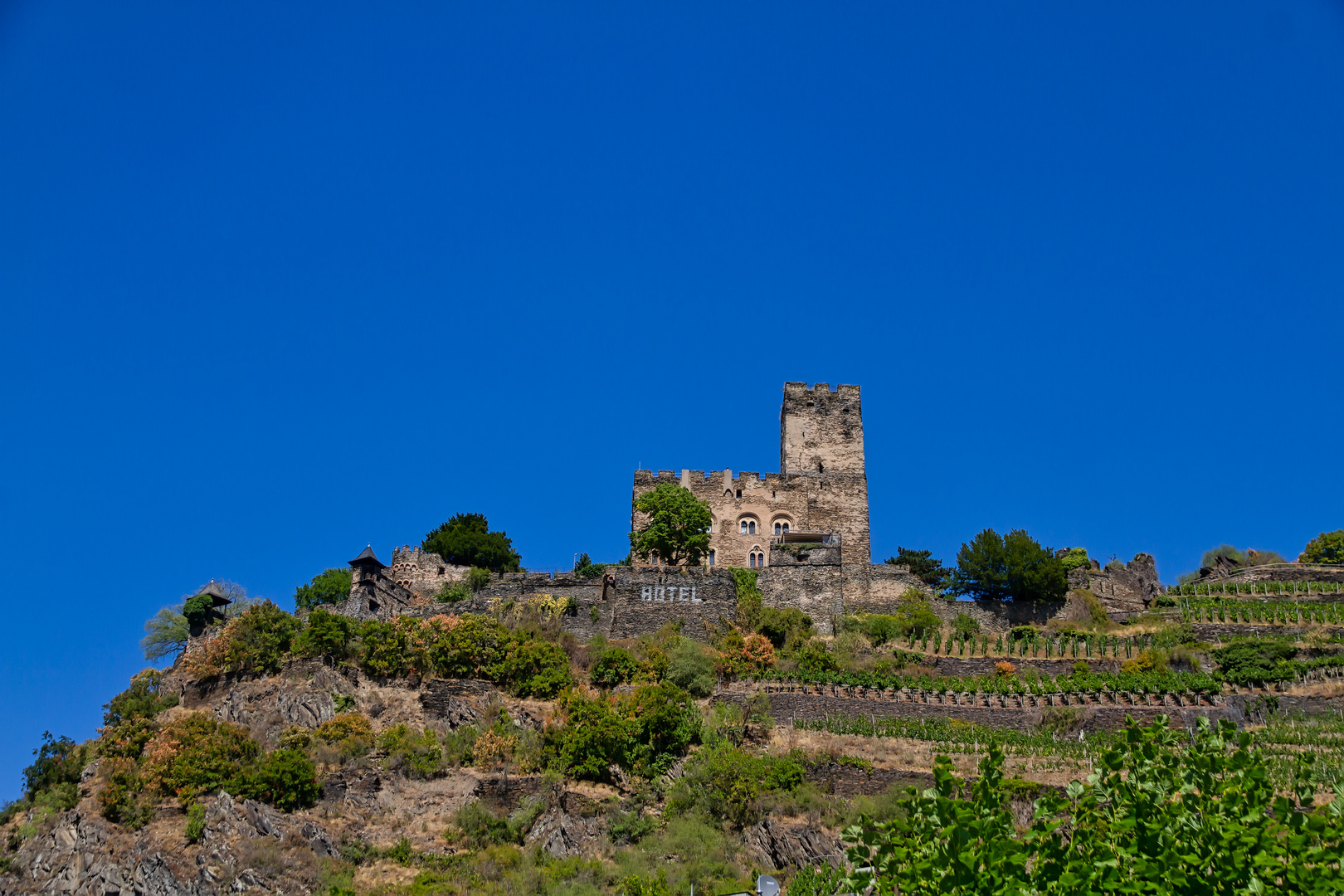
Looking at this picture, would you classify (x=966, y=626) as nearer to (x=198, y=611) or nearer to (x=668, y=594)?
(x=668, y=594)

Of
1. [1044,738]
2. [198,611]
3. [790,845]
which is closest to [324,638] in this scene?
[198,611]

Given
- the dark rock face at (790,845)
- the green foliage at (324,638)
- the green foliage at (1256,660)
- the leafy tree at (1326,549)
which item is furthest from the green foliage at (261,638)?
the leafy tree at (1326,549)

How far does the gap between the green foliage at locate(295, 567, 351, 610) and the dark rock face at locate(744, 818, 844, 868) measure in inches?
992

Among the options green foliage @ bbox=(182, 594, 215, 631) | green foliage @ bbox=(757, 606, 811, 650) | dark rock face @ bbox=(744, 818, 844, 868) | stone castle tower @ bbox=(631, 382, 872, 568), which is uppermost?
stone castle tower @ bbox=(631, 382, 872, 568)

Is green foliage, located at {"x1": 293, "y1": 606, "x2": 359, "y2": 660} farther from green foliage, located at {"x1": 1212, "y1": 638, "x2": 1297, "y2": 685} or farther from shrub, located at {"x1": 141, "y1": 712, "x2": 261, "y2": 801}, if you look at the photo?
green foliage, located at {"x1": 1212, "y1": 638, "x2": 1297, "y2": 685}

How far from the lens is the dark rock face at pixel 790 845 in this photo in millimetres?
25688

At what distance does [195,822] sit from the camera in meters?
28.2

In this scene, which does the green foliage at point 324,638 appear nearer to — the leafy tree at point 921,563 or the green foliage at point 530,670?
the green foliage at point 530,670

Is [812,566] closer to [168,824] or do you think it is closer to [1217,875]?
[168,824]

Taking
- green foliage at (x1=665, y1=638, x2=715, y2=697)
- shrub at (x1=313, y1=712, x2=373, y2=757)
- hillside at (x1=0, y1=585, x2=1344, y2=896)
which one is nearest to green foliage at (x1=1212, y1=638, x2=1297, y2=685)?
hillside at (x1=0, y1=585, x2=1344, y2=896)

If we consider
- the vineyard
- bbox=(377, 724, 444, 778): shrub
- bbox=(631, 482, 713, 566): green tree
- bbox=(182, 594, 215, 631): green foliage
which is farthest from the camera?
bbox=(631, 482, 713, 566): green tree

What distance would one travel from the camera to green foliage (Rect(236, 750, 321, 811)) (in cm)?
2928

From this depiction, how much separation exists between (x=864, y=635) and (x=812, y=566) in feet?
13.5

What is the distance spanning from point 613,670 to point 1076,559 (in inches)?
963
